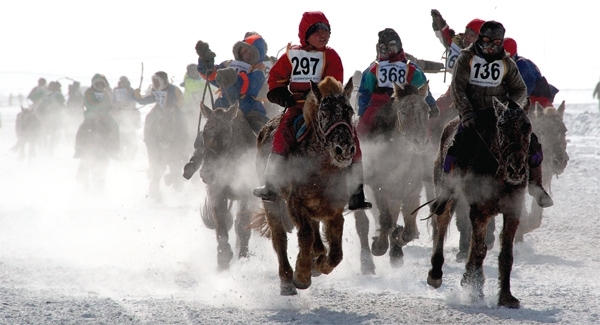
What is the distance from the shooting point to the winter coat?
8.67 meters

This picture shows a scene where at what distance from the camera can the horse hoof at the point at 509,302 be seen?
8.07 metres

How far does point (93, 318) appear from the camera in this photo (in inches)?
297

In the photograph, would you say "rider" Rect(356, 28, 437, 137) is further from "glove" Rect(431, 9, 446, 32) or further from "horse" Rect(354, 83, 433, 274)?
"glove" Rect(431, 9, 446, 32)

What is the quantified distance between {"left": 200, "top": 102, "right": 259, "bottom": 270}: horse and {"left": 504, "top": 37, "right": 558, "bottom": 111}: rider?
3797 mm

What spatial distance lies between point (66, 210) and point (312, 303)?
10553mm

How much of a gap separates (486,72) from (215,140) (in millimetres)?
4060

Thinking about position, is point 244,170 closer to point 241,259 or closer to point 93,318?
point 241,259

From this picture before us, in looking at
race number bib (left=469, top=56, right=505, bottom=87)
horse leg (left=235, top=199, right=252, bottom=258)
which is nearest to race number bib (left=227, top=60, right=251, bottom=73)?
horse leg (left=235, top=199, right=252, bottom=258)

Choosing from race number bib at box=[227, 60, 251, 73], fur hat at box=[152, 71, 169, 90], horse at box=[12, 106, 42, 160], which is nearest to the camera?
race number bib at box=[227, 60, 251, 73]

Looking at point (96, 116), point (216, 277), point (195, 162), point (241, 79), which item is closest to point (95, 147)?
point (96, 116)

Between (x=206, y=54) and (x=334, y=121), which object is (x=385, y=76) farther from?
(x=334, y=121)

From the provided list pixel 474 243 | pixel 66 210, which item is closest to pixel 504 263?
pixel 474 243

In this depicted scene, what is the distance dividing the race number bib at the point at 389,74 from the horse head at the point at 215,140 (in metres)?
1.97

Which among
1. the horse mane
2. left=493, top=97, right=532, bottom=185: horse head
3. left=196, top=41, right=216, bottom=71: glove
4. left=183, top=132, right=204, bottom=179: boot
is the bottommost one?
left=183, top=132, right=204, bottom=179: boot
